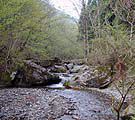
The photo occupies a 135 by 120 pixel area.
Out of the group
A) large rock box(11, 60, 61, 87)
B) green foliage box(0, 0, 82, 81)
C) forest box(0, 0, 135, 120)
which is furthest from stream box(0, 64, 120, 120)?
green foliage box(0, 0, 82, 81)

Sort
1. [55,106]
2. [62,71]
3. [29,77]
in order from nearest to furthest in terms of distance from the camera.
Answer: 1. [55,106]
2. [29,77]
3. [62,71]

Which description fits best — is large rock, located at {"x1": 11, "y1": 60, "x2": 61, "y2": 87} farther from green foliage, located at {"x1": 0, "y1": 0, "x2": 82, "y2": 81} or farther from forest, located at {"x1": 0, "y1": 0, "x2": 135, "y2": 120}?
green foliage, located at {"x1": 0, "y1": 0, "x2": 82, "y2": 81}

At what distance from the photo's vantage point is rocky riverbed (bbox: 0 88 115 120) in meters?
9.25

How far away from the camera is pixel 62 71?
23.6 metres

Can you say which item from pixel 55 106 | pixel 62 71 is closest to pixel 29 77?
pixel 55 106

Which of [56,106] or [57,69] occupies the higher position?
[57,69]

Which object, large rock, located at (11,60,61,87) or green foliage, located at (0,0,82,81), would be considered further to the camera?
large rock, located at (11,60,61,87)

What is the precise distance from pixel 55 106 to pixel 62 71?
12.9 metres

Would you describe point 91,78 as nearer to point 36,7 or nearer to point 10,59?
point 10,59

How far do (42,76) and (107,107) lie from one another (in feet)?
24.4

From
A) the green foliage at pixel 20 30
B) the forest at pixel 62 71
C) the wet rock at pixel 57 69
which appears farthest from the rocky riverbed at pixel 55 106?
the wet rock at pixel 57 69

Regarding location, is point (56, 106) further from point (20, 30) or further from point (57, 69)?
point (57, 69)

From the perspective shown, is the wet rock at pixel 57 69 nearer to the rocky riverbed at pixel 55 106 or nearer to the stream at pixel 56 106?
the stream at pixel 56 106

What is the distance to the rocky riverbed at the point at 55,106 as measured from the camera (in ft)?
30.3
